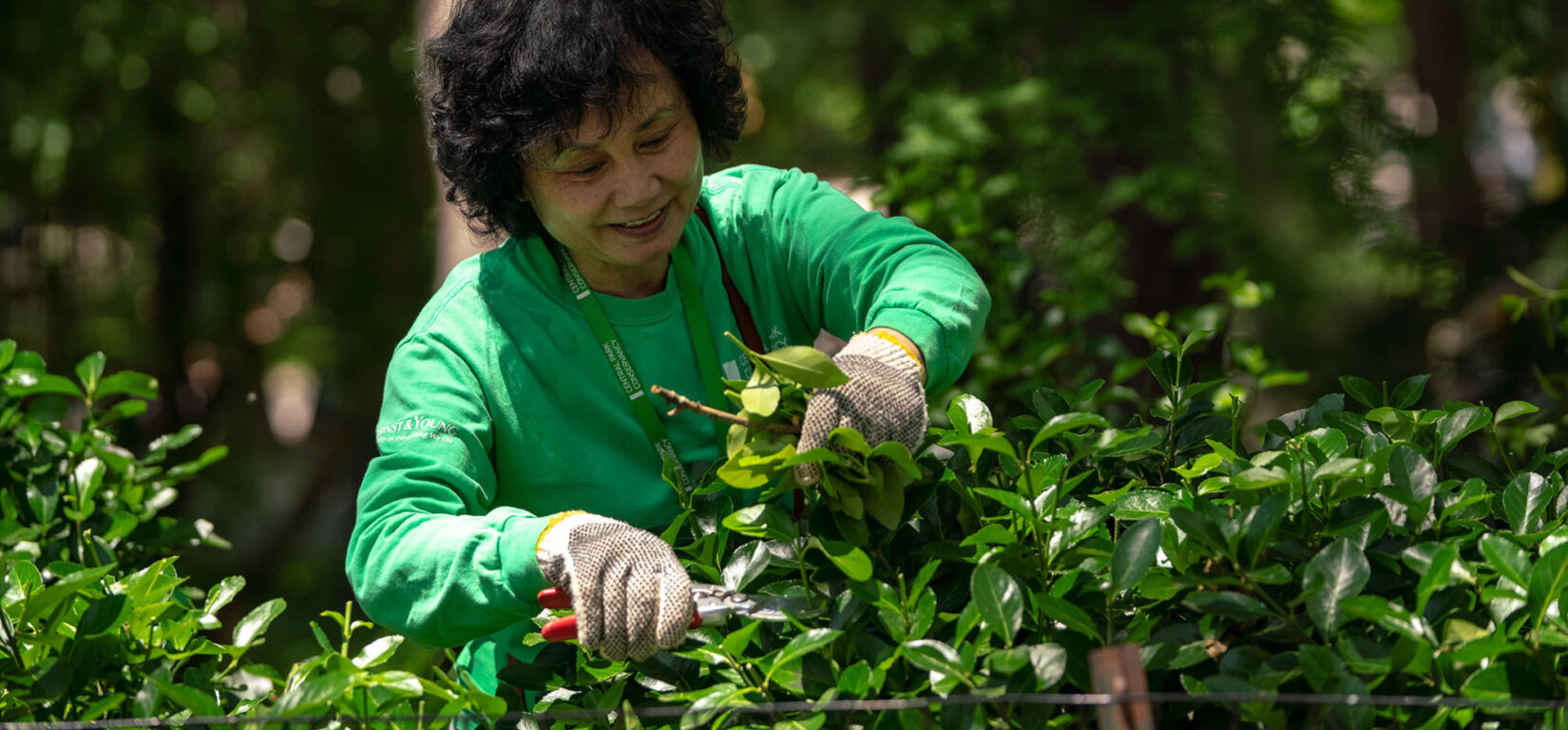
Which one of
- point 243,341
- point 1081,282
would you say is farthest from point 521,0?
point 243,341

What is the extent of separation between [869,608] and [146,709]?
771mm

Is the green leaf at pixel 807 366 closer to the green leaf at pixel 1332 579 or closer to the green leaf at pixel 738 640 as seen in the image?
the green leaf at pixel 738 640

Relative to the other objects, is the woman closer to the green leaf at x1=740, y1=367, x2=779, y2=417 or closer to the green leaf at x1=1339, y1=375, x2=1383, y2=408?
the green leaf at x1=740, y1=367, x2=779, y2=417

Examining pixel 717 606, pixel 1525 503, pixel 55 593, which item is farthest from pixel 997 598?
pixel 55 593

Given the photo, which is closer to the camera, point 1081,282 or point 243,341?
point 1081,282

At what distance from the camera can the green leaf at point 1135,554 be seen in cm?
137

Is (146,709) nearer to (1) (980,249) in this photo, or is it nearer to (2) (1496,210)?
(1) (980,249)

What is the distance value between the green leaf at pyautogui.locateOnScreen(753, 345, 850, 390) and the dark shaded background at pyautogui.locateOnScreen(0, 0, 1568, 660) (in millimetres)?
837

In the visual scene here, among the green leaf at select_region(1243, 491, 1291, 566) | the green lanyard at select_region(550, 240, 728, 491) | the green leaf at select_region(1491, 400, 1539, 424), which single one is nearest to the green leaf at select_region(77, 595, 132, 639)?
the green lanyard at select_region(550, 240, 728, 491)

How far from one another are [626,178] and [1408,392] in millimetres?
1079

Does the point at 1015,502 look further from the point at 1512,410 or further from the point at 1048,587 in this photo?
the point at 1512,410

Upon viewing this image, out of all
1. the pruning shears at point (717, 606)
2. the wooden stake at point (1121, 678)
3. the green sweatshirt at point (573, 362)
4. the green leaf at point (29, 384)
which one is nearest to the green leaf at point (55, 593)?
the green sweatshirt at point (573, 362)

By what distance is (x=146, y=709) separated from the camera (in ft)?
4.67

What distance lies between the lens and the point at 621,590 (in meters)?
1.47
